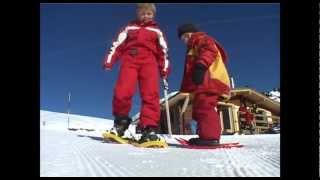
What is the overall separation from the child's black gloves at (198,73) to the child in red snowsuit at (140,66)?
0.30 meters

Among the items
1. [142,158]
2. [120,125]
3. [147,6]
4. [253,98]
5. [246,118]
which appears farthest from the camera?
[246,118]

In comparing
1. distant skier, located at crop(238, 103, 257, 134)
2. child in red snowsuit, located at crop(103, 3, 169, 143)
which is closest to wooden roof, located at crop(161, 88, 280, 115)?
distant skier, located at crop(238, 103, 257, 134)

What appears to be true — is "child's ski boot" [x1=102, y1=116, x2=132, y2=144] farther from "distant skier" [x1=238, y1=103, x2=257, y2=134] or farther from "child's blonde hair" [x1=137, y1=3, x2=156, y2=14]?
"distant skier" [x1=238, y1=103, x2=257, y2=134]

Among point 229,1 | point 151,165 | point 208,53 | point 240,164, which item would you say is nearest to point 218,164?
point 240,164

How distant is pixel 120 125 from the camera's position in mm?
6977

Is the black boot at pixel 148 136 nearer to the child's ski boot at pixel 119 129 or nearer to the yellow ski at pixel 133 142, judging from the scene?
the yellow ski at pixel 133 142

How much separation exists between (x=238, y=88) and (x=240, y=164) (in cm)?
101

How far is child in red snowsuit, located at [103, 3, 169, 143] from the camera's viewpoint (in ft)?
22.6

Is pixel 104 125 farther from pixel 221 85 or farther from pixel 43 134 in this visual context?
pixel 221 85

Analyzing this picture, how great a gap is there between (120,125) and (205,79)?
1020 mm

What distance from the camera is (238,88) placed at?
23.4 feet

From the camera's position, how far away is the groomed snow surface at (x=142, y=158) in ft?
20.8

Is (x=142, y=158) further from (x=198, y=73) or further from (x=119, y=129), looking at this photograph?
(x=198, y=73)

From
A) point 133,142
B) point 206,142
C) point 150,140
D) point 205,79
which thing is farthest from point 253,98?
point 133,142
